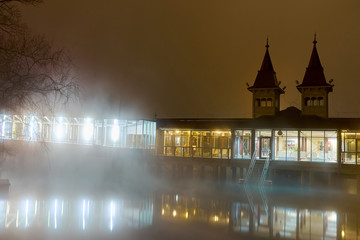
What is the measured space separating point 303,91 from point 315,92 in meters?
0.95

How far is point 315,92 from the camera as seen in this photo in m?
32.0

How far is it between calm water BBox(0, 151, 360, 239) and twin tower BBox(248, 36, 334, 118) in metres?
8.61

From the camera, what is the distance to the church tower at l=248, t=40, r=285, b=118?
32875 millimetres

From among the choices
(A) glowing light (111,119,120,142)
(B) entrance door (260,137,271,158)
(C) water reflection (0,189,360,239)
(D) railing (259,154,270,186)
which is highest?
(A) glowing light (111,119,120,142)

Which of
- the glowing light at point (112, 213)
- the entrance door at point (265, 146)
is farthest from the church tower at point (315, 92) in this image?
the glowing light at point (112, 213)

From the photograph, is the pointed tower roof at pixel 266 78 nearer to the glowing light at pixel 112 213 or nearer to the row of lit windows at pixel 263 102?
the row of lit windows at pixel 263 102

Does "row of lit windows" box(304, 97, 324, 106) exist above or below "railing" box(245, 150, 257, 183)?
above

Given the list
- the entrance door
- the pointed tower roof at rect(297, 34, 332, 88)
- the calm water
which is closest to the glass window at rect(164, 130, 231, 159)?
the entrance door

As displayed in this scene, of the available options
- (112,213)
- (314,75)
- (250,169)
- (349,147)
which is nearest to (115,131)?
(250,169)

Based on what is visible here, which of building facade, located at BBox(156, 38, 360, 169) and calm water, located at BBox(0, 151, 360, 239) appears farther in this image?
building facade, located at BBox(156, 38, 360, 169)

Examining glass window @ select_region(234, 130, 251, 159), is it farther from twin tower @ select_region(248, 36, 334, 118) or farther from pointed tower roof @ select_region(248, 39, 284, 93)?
pointed tower roof @ select_region(248, 39, 284, 93)

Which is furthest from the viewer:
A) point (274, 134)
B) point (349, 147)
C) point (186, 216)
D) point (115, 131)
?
point (115, 131)

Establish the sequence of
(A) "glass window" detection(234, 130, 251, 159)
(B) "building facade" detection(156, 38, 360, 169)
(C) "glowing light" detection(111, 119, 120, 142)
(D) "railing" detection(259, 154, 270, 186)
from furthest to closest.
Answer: (C) "glowing light" detection(111, 119, 120, 142) < (A) "glass window" detection(234, 130, 251, 159) < (B) "building facade" detection(156, 38, 360, 169) < (D) "railing" detection(259, 154, 270, 186)

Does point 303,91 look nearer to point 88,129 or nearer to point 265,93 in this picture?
point 265,93
